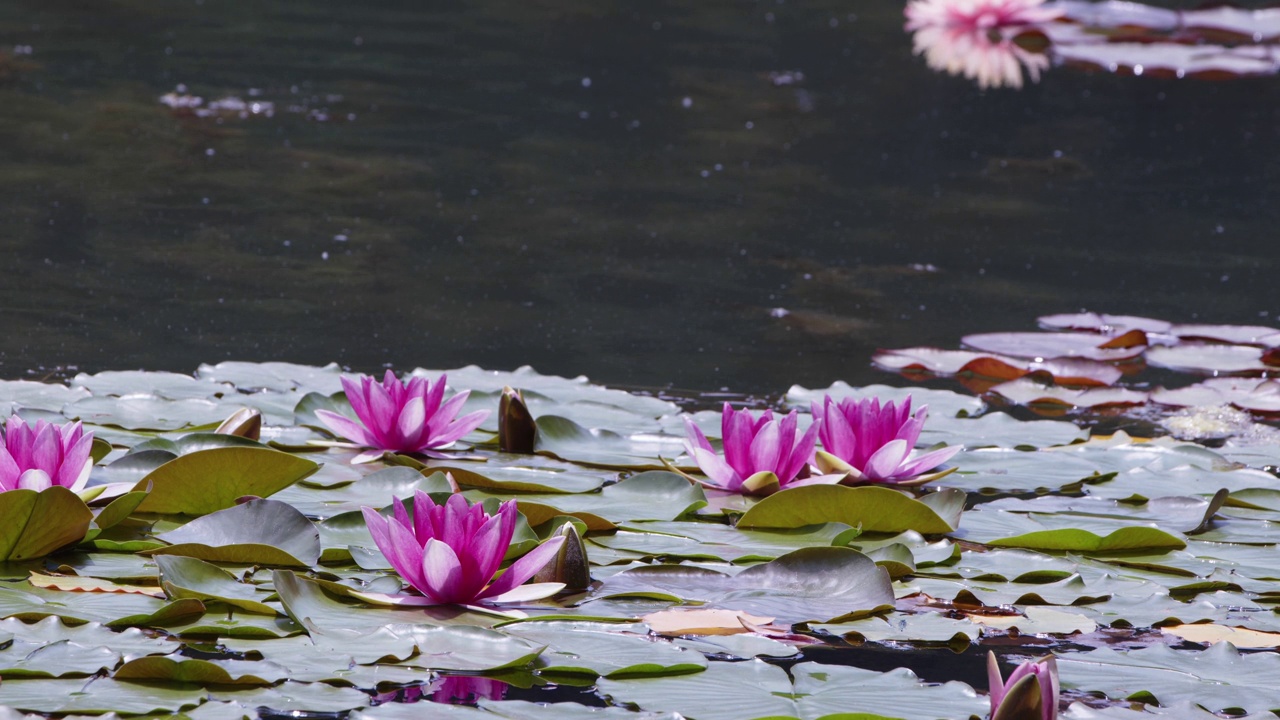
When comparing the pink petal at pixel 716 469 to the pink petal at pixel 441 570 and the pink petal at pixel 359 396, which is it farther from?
the pink petal at pixel 441 570

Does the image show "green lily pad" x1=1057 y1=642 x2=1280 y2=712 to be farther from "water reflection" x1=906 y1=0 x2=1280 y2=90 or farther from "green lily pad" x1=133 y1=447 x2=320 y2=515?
"water reflection" x1=906 y1=0 x2=1280 y2=90

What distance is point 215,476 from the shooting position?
1629 mm

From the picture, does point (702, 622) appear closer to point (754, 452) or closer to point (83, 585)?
point (754, 452)

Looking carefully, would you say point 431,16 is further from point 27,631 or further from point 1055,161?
point 27,631

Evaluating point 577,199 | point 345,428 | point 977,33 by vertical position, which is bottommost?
point 345,428

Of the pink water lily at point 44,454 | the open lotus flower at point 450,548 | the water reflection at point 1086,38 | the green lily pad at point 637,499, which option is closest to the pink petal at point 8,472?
the pink water lily at point 44,454

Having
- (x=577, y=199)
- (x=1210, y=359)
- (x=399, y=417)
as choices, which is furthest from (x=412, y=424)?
(x=577, y=199)

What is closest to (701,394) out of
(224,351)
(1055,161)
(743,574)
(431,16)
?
(224,351)

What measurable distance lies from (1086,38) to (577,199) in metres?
5.76

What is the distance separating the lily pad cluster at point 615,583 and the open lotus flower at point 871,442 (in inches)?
3.7

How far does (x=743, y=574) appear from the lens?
60.2 inches

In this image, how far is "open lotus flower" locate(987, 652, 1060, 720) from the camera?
110 centimetres

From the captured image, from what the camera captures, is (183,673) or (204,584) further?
(204,584)

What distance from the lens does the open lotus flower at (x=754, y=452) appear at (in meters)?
1.85
